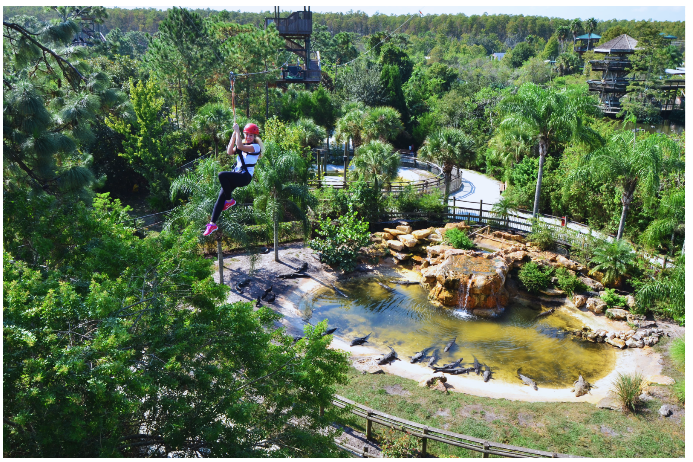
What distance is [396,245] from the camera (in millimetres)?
22469

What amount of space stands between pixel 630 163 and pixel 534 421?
38.8 feet

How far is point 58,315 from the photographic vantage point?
7.34 m

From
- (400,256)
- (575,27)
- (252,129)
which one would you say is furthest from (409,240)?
(575,27)

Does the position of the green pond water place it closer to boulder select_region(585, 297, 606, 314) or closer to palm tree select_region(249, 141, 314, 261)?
boulder select_region(585, 297, 606, 314)

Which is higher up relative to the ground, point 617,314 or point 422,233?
point 422,233

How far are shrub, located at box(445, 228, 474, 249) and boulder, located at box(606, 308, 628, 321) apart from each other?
5.91 metres

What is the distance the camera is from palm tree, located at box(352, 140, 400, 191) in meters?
25.7

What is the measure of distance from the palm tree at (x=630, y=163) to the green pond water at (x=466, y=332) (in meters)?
5.80

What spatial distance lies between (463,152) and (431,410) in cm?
1691

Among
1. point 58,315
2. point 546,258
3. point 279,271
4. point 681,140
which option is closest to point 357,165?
point 279,271

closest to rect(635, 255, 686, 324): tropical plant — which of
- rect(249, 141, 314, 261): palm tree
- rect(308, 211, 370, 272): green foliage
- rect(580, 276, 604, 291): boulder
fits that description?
rect(580, 276, 604, 291): boulder

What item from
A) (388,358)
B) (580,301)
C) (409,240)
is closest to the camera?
(388,358)

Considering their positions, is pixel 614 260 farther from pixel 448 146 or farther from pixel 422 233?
pixel 448 146

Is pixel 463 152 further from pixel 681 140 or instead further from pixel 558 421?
pixel 558 421
